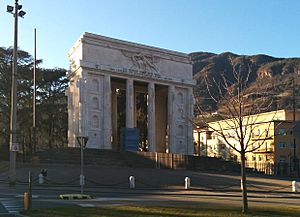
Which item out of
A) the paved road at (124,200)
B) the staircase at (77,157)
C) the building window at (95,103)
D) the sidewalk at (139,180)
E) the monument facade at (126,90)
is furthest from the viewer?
the building window at (95,103)

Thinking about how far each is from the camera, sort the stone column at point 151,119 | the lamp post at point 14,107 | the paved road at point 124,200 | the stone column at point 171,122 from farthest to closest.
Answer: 1. the stone column at point 171,122
2. the stone column at point 151,119
3. the lamp post at point 14,107
4. the paved road at point 124,200

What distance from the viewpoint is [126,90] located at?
76562mm

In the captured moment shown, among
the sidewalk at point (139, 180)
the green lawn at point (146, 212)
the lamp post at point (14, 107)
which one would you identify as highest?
the lamp post at point (14, 107)

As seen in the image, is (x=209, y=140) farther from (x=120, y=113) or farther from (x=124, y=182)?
(x=124, y=182)

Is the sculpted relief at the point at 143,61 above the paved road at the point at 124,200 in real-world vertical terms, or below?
Result: above

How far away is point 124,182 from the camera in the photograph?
130ft

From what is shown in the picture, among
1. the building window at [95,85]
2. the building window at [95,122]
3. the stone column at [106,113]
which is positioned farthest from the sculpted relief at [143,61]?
the building window at [95,122]

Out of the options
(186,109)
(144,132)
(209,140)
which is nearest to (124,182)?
(186,109)

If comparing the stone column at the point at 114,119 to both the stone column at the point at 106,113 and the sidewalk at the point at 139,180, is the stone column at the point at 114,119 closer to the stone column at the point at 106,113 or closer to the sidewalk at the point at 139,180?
the stone column at the point at 106,113

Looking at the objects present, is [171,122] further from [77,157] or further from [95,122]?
→ [77,157]

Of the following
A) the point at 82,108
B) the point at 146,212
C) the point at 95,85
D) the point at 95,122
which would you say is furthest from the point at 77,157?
the point at 146,212

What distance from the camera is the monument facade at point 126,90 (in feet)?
237

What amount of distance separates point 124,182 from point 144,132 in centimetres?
5250

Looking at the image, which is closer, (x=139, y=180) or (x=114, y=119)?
(x=139, y=180)
